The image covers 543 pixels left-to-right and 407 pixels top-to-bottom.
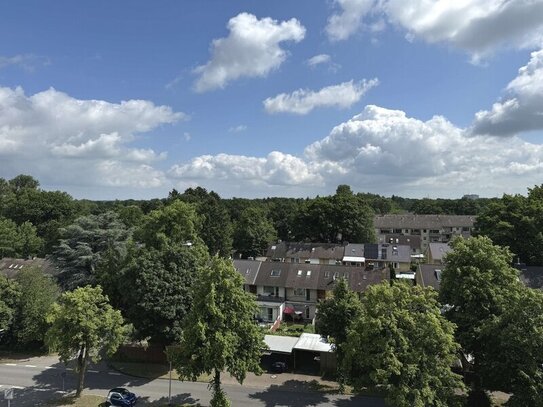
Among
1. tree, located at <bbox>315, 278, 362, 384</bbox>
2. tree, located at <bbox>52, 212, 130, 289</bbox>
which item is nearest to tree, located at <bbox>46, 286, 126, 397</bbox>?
tree, located at <bbox>52, 212, 130, 289</bbox>

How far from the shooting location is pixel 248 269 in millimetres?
50594

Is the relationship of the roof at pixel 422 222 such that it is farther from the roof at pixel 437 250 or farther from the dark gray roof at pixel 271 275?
the dark gray roof at pixel 271 275

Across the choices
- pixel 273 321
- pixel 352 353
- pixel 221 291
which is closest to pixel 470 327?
pixel 352 353

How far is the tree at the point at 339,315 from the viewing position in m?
24.7

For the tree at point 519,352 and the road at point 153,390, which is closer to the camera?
the tree at point 519,352

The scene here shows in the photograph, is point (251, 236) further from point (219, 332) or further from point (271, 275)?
point (219, 332)

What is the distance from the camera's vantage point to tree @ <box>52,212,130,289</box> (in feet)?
118

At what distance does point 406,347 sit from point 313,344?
1325cm

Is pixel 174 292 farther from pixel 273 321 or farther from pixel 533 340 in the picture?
pixel 533 340

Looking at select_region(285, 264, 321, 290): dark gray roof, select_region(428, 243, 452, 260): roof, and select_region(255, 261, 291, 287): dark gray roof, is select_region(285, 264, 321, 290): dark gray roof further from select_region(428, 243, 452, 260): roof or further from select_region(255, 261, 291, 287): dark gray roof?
select_region(428, 243, 452, 260): roof

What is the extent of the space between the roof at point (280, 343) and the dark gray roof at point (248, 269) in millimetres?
16763

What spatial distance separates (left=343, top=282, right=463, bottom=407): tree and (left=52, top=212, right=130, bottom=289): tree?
26.1 meters

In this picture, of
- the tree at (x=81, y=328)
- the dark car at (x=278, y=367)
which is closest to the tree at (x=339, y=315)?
the dark car at (x=278, y=367)

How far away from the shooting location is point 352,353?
18.6 m
